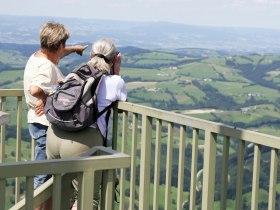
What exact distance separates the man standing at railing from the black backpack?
0.45 m

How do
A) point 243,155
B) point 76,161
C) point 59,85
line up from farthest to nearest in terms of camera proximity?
point 59,85, point 243,155, point 76,161

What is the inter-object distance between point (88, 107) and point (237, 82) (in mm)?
142057

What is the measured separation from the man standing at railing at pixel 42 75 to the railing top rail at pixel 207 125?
2.07 ft

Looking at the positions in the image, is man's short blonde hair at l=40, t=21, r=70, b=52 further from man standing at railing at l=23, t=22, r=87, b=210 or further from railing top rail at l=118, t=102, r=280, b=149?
railing top rail at l=118, t=102, r=280, b=149

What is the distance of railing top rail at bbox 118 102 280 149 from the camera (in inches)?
128

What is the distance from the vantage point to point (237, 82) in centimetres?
14325

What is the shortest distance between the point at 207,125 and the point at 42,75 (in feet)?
4.85

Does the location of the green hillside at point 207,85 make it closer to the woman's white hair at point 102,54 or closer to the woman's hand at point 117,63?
the woman's hand at point 117,63

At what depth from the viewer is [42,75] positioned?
14.3ft

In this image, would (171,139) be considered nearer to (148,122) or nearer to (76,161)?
(148,122)

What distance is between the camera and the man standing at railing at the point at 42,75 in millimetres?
4277

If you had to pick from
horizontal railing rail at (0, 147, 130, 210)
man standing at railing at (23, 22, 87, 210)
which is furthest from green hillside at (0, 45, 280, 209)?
horizontal railing rail at (0, 147, 130, 210)

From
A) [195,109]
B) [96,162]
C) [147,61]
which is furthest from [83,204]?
[147,61]

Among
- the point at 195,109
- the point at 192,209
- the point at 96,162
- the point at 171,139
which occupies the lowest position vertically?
the point at 195,109
